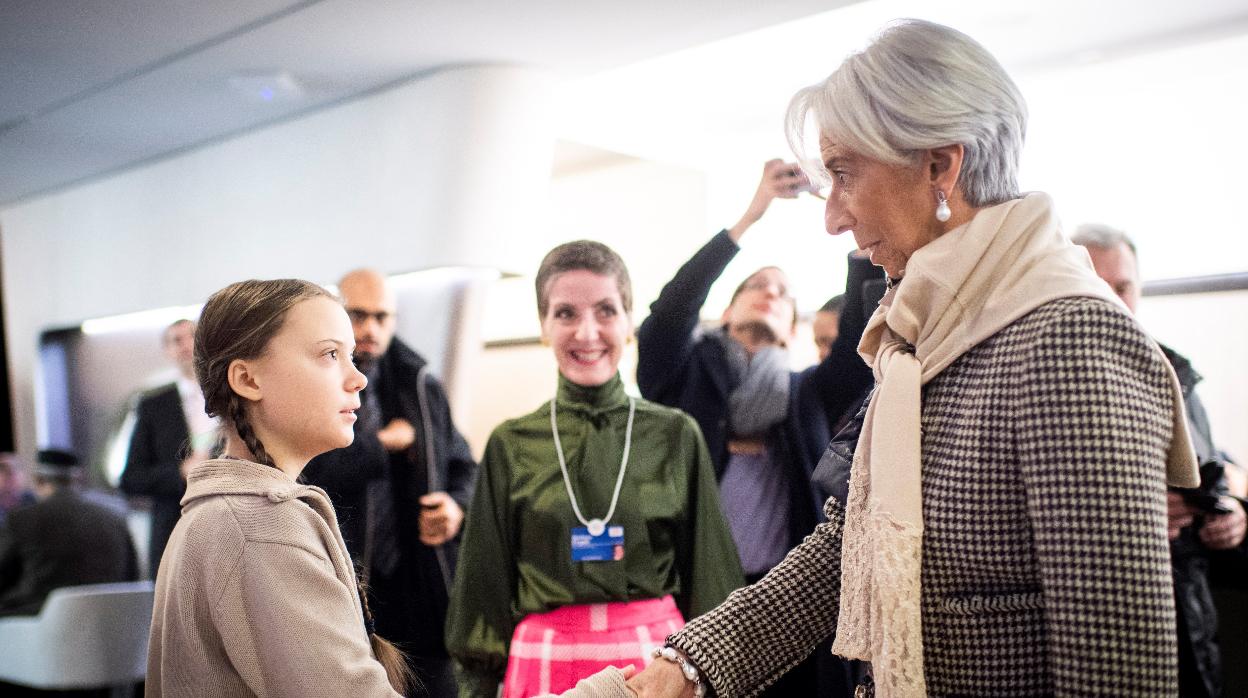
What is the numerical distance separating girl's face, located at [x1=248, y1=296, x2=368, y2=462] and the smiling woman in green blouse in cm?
68

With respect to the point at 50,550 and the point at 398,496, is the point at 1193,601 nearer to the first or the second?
the point at 398,496

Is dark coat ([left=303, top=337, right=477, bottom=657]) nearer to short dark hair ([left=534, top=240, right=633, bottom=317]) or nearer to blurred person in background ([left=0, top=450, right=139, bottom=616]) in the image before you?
short dark hair ([left=534, top=240, right=633, bottom=317])

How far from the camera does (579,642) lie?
2094mm

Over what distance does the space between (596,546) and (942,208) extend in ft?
3.47

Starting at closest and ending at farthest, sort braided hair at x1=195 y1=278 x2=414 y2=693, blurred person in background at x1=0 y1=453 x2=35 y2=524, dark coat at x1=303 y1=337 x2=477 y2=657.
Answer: braided hair at x1=195 y1=278 x2=414 y2=693
dark coat at x1=303 y1=337 x2=477 y2=657
blurred person in background at x1=0 y1=453 x2=35 y2=524

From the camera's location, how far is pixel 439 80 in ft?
18.4

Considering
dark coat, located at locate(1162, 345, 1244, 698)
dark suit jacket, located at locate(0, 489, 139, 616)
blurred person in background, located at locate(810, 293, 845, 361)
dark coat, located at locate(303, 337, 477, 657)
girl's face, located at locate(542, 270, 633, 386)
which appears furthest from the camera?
dark suit jacket, located at locate(0, 489, 139, 616)

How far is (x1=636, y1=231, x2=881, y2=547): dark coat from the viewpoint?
8.82 feet

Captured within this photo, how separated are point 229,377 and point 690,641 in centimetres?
77

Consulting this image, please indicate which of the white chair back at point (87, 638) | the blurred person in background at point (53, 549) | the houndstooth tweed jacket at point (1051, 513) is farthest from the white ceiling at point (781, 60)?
the houndstooth tweed jacket at point (1051, 513)

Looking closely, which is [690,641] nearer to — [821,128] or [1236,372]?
[821,128]

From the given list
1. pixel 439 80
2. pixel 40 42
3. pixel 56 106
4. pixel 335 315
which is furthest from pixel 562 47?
pixel 335 315

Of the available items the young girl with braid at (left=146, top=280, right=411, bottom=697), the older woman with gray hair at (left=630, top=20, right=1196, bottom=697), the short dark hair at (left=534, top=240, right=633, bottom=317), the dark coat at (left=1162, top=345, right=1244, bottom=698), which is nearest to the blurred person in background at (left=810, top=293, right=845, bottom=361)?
the dark coat at (left=1162, top=345, right=1244, bottom=698)

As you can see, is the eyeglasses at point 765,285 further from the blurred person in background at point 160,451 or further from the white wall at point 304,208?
the white wall at point 304,208
